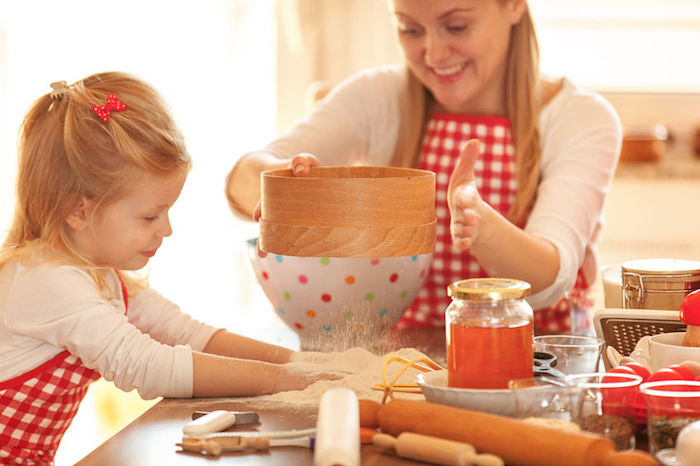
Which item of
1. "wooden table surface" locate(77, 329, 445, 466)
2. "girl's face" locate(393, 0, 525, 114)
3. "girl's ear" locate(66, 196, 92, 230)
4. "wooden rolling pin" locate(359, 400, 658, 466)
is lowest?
"wooden table surface" locate(77, 329, 445, 466)

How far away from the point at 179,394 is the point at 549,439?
53 cm

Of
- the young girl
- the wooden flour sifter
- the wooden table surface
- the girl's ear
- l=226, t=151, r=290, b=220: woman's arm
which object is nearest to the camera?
the wooden table surface

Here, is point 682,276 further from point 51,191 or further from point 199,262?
point 199,262

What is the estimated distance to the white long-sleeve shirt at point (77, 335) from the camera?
1.18 meters

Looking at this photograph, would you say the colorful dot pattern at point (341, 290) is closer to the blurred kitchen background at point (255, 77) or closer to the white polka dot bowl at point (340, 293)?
the white polka dot bowl at point (340, 293)

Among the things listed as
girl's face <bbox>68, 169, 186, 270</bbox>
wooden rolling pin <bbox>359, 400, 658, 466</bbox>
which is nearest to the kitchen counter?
girl's face <bbox>68, 169, 186, 270</bbox>

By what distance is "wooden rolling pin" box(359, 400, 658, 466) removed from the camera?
79 cm

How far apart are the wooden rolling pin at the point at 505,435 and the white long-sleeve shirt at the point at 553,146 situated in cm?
67

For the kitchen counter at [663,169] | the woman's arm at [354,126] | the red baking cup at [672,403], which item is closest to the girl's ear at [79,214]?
the woman's arm at [354,126]

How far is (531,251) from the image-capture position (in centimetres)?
146

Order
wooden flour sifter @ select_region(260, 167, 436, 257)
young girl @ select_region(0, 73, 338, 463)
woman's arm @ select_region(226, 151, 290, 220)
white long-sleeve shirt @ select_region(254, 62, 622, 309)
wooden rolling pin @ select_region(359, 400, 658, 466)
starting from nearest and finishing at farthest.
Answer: wooden rolling pin @ select_region(359, 400, 658, 466), wooden flour sifter @ select_region(260, 167, 436, 257), young girl @ select_region(0, 73, 338, 463), white long-sleeve shirt @ select_region(254, 62, 622, 309), woman's arm @ select_region(226, 151, 290, 220)

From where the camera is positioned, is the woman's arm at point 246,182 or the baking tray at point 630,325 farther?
the woman's arm at point 246,182

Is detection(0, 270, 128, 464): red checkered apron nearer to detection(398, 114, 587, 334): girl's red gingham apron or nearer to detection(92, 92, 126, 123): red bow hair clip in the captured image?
detection(92, 92, 126, 123): red bow hair clip

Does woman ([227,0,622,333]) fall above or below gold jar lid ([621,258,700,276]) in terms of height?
above
